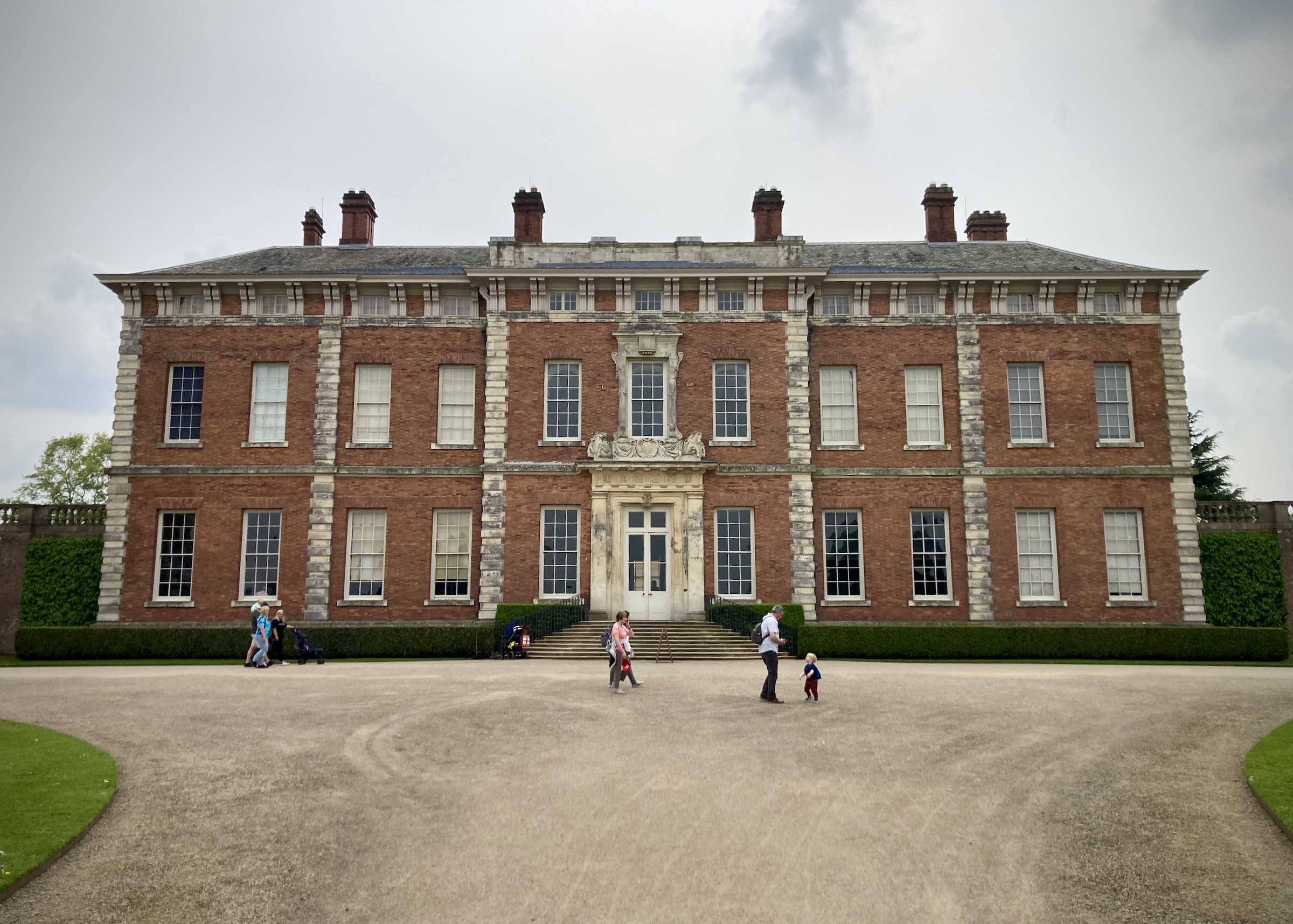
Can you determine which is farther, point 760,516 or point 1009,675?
point 760,516

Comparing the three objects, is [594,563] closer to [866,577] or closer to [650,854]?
[866,577]

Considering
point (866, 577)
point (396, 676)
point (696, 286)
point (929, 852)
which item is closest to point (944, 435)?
point (866, 577)

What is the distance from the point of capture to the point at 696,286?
2638cm

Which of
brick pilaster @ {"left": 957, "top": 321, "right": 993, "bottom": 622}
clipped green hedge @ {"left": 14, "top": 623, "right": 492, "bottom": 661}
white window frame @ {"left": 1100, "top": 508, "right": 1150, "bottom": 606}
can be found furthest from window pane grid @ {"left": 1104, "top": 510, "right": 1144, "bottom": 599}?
clipped green hedge @ {"left": 14, "top": 623, "right": 492, "bottom": 661}

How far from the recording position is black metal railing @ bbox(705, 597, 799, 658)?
21688 mm

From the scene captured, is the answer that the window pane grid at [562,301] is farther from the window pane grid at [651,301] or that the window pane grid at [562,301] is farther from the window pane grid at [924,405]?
the window pane grid at [924,405]

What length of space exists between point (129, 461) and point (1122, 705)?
26.3 meters

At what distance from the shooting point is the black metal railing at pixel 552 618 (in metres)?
22.4

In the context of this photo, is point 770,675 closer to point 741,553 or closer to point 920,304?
point 741,553

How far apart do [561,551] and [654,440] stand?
13.8 ft

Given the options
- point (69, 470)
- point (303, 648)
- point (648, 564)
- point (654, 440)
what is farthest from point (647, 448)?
point (69, 470)

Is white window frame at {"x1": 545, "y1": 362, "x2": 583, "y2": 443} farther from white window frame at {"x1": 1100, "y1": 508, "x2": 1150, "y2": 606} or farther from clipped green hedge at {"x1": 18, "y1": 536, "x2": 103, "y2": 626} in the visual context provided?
white window frame at {"x1": 1100, "y1": 508, "x2": 1150, "y2": 606}

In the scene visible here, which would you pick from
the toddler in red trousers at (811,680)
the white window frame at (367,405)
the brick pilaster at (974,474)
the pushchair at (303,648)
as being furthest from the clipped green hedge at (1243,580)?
the white window frame at (367,405)

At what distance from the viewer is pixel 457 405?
87.4 feet
